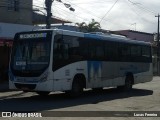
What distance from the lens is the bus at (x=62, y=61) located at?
17938 mm

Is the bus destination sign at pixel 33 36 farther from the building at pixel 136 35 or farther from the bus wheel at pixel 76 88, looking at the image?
the building at pixel 136 35

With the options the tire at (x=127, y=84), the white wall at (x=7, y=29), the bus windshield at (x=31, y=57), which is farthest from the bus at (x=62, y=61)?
the white wall at (x=7, y=29)

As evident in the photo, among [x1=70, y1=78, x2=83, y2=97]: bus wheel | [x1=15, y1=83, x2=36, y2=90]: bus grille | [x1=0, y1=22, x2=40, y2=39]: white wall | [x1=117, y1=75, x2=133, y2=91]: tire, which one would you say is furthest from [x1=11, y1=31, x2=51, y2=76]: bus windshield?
[x1=0, y1=22, x2=40, y2=39]: white wall

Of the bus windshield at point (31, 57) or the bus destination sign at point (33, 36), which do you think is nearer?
the bus windshield at point (31, 57)

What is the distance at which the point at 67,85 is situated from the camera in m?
18.8

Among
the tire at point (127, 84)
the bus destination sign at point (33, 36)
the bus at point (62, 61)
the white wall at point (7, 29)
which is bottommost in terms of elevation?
the tire at point (127, 84)

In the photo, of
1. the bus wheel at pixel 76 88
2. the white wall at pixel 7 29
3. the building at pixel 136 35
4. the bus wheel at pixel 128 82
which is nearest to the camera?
the bus wheel at pixel 76 88

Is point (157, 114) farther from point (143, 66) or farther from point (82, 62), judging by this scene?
point (143, 66)

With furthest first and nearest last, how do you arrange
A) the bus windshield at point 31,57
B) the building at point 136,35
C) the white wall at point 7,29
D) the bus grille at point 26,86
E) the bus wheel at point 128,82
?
the building at point 136,35, the white wall at point 7,29, the bus wheel at point 128,82, the bus windshield at point 31,57, the bus grille at point 26,86

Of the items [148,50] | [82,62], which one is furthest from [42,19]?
[82,62]

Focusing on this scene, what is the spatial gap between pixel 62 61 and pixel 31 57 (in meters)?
1.34

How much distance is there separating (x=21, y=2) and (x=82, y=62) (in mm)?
19196

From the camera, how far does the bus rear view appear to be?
58.6 feet

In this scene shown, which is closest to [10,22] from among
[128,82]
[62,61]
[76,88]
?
[128,82]
